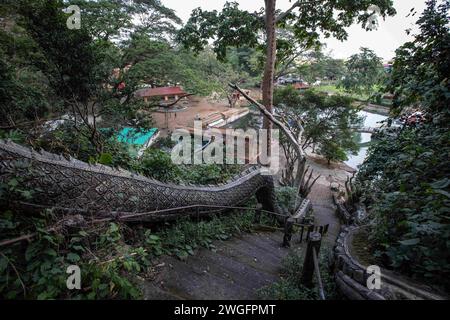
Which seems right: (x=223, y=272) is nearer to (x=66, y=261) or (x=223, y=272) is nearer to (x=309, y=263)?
(x=309, y=263)

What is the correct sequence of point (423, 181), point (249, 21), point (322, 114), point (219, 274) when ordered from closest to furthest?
1. point (423, 181)
2. point (219, 274)
3. point (249, 21)
4. point (322, 114)

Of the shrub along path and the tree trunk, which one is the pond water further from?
the shrub along path

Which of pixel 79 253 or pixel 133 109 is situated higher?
pixel 133 109

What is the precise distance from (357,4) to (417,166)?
5201 millimetres

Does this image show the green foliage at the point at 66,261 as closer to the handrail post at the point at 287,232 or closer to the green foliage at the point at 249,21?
the handrail post at the point at 287,232

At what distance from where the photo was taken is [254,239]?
5047mm

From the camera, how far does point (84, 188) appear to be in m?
2.95

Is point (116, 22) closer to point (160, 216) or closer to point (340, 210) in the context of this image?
point (160, 216)

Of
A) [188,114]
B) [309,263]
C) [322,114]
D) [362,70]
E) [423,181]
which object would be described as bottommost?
[309,263]

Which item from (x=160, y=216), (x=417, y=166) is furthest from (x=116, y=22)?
(x=417, y=166)

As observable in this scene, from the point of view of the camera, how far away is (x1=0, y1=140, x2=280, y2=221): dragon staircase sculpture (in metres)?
2.57

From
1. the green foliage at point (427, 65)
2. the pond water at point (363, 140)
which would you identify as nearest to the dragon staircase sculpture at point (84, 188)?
the green foliage at point (427, 65)

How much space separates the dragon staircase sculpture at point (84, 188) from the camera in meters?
2.57

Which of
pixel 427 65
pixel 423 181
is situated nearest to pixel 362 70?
pixel 427 65
